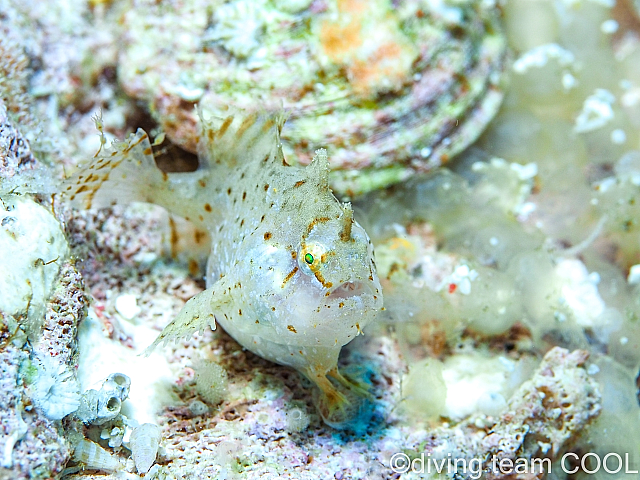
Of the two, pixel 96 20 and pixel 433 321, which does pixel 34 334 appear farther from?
pixel 96 20

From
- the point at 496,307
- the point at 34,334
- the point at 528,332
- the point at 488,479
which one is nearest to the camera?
the point at 34,334

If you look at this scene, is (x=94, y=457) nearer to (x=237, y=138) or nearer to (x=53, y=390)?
(x=53, y=390)

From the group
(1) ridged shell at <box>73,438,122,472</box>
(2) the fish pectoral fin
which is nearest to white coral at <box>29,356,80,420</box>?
(1) ridged shell at <box>73,438,122,472</box>

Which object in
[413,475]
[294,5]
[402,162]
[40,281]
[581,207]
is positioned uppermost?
[294,5]

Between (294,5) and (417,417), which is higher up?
(294,5)

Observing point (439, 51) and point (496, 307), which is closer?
point (496, 307)

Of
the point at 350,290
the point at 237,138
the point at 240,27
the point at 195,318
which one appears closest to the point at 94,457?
the point at 195,318

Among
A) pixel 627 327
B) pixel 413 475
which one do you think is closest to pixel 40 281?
pixel 413 475

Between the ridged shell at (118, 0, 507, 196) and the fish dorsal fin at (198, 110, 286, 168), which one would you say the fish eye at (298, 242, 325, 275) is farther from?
the ridged shell at (118, 0, 507, 196)

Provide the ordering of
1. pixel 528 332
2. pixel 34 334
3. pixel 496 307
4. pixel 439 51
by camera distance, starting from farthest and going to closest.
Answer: pixel 439 51 → pixel 528 332 → pixel 496 307 → pixel 34 334
